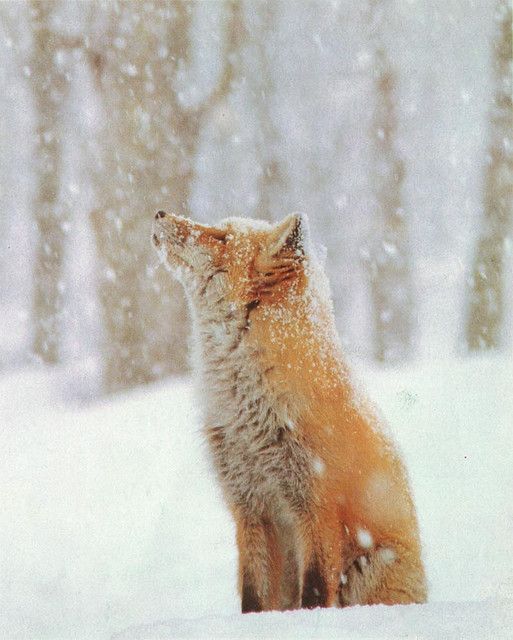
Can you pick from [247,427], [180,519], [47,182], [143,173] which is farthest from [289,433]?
[47,182]

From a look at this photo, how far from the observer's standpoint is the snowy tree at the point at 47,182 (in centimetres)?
438

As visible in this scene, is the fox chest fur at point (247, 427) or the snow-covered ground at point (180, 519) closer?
the snow-covered ground at point (180, 519)

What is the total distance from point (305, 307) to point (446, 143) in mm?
2711

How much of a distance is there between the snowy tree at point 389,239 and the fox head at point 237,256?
2.59 meters

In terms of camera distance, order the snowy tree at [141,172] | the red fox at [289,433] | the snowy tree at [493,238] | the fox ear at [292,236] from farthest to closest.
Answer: the snowy tree at [141,172]
the snowy tree at [493,238]
the fox ear at [292,236]
the red fox at [289,433]

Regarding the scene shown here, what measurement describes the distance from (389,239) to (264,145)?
111cm

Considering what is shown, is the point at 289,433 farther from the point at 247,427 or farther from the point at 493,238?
the point at 493,238

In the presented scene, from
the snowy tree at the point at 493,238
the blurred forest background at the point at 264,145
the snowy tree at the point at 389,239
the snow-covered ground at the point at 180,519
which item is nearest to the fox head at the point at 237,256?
the snow-covered ground at the point at 180,519

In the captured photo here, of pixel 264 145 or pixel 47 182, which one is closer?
pixel 264 145

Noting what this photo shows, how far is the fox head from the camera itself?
2.21 meters

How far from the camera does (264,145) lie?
477cm

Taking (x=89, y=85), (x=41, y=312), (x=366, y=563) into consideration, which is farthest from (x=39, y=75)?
(x=366, y=563)

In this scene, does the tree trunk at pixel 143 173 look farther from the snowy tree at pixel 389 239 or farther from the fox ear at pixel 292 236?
the fox ear at pixel 292 236

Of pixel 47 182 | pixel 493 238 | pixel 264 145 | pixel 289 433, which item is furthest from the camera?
pixel 47 182
